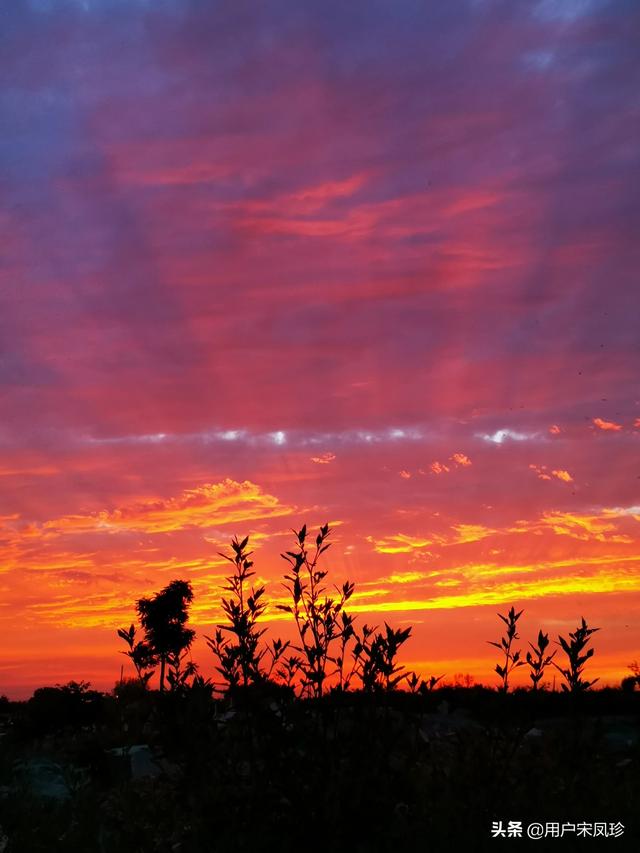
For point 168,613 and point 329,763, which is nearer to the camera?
point 329,763

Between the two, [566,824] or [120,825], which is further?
[120,825]

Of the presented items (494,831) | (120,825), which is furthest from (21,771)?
(494,831)

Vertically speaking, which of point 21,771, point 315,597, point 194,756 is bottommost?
point 21,771

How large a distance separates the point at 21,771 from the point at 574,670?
966 cm

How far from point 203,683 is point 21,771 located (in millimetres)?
8098

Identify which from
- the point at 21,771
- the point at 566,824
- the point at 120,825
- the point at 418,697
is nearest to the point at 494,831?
the point at 566,824

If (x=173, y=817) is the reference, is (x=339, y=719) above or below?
above

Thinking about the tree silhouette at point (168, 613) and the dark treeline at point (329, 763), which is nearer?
the dark treeline at point (329, 763)

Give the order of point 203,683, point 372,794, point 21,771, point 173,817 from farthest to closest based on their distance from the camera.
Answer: point 21,771 < point 173,817 < point 203,683 < point 372,794

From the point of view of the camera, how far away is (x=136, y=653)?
267 inches

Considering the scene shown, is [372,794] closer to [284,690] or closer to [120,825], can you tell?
[284,690]

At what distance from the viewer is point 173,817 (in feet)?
22.2

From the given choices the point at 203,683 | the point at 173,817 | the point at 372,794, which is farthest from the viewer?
the point at 173,817

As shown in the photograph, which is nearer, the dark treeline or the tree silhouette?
the dark treeline
